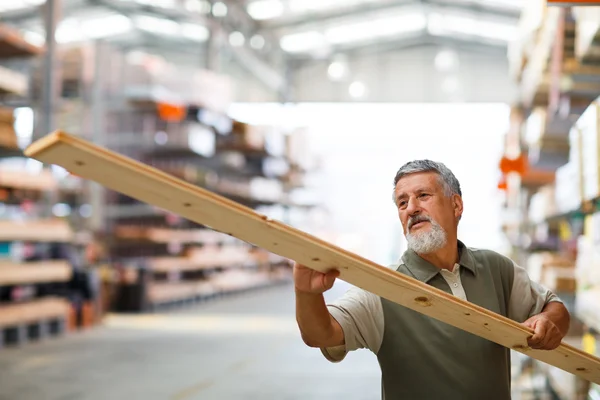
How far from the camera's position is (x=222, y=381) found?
6.03m

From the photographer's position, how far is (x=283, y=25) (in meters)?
22.9

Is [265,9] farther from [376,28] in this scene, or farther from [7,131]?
[7,131]

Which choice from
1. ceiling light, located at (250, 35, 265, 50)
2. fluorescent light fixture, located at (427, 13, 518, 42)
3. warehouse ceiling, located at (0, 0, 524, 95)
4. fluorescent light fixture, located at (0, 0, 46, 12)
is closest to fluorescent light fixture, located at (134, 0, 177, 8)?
warehouse ceiling, located at (0, 0, 524, 95)

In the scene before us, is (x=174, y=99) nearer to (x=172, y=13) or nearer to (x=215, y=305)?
(x=215, y=305)

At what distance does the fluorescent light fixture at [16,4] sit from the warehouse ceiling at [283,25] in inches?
1.0

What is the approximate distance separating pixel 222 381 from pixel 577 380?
3.01 meters

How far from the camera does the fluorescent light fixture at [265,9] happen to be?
70.5 feet

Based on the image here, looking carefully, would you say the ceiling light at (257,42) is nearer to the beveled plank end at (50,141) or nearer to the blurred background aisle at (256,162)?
the blurred background aisle at (256,162)

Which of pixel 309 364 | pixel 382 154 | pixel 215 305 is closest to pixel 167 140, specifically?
pixel 215 305

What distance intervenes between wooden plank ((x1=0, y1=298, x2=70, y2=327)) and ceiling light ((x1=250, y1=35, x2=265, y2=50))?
52.3 feet

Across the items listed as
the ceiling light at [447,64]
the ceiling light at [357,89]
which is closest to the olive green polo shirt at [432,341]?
the ceiling light at [447,64]

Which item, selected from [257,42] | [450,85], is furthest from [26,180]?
[450,85]

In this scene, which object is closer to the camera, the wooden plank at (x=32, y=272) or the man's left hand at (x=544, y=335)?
the man's left hand at (x=544, y=335)

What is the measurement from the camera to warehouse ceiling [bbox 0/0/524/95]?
21.1 m
